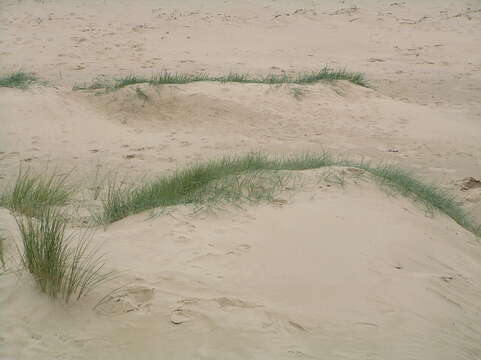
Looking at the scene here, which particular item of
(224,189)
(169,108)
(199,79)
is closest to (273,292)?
(224,189)

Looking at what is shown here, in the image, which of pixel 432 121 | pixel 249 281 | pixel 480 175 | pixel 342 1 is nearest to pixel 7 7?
pixel 342 1

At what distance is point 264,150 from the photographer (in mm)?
6633

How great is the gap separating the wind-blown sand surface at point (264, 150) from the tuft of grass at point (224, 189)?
22 cm

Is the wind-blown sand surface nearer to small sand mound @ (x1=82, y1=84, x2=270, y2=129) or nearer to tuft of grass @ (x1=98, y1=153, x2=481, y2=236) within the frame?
small sand mound @ (x1=82, y1=84, x2=270, y2=129)

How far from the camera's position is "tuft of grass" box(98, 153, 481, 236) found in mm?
4145

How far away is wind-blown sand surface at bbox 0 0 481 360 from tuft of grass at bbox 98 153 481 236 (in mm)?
217

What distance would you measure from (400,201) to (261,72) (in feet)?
18.8

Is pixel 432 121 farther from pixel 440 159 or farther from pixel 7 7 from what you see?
pixel 7 7

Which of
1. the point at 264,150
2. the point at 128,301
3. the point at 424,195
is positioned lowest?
the point at 264,150

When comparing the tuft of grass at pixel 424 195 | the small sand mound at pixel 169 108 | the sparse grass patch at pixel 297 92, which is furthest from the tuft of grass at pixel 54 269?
the sparse grass patch at pixel 297 92

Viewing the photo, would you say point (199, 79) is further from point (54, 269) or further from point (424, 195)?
point (54, 269)

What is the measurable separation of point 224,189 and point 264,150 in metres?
2.46

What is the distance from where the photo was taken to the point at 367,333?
262 centimetres

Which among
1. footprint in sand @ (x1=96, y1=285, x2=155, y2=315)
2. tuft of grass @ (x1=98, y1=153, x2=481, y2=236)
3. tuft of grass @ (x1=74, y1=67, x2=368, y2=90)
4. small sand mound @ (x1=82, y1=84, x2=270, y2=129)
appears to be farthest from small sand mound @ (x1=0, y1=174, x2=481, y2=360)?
tuft of grass @ (x1=74, y1=67, x2=368, y2=90)
